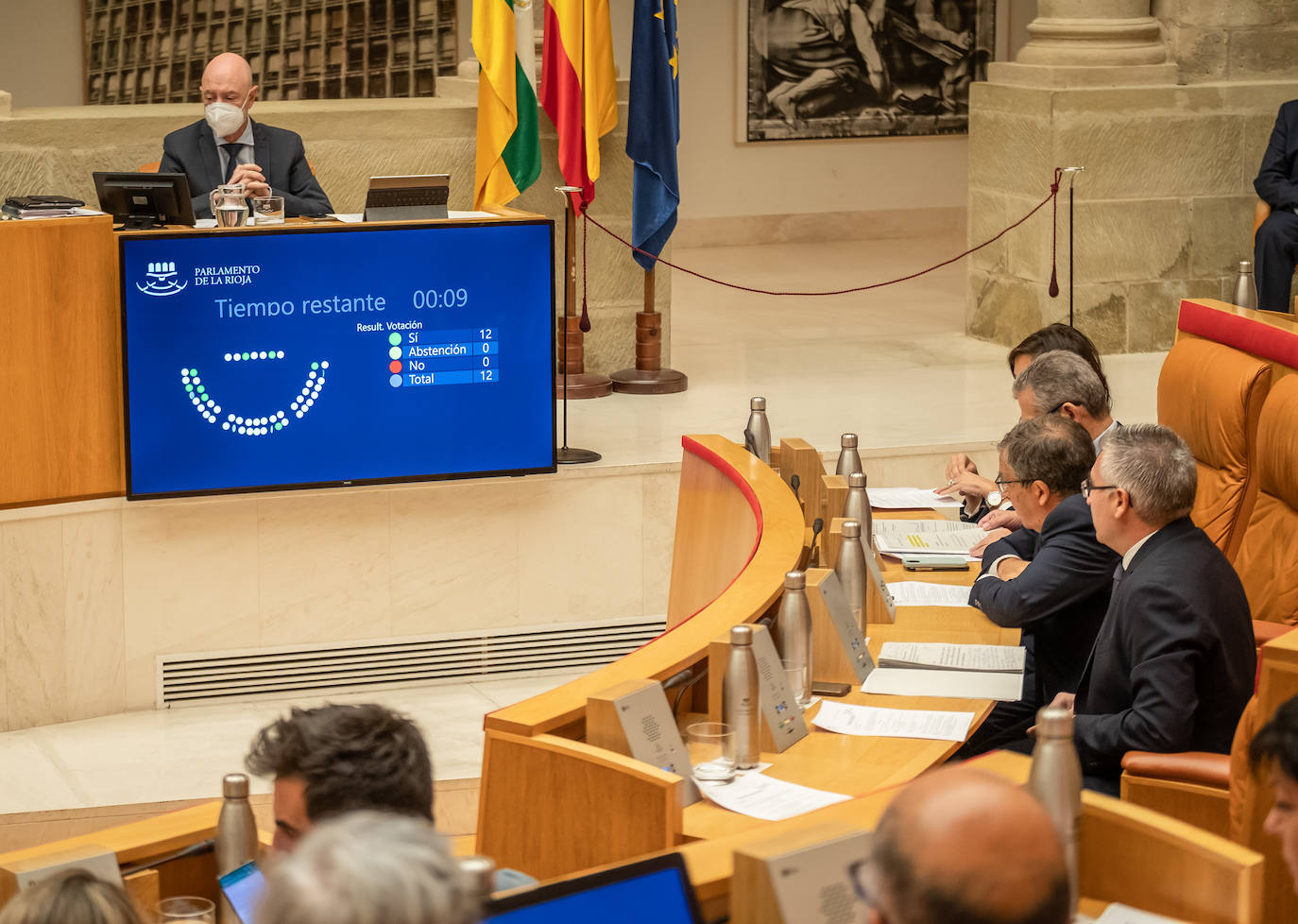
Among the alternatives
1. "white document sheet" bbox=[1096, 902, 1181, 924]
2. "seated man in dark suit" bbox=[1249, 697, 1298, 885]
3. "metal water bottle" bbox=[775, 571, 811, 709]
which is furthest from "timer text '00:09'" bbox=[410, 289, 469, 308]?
"seated man in dark suit" bbox=[1249, 697, 1298, 885]

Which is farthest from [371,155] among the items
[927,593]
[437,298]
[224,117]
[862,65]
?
[862,65]

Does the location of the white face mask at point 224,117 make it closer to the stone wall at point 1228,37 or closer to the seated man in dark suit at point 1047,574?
the seated man in dark suit at point 1047,574

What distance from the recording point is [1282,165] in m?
8.55

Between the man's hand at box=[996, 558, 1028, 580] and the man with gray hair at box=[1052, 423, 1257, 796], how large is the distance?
1.79ft

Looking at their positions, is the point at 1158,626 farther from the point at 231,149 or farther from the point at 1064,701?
the point at 231,149

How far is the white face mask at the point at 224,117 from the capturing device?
20.4ft

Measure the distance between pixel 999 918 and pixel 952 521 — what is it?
357 cm

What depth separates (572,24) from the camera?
7.54m

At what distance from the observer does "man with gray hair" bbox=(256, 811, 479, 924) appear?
1.46m

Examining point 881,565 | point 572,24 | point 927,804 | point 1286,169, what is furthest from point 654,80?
point 927,804

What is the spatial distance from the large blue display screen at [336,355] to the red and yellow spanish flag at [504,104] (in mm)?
1469

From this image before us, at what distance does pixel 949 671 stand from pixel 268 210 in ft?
9.53

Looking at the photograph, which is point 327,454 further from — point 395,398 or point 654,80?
point 654,80

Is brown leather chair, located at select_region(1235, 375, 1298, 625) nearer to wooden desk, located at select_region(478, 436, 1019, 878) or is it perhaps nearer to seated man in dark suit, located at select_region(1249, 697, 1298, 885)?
wooden desk, located at select_region(478, 436, 1019, 878)
